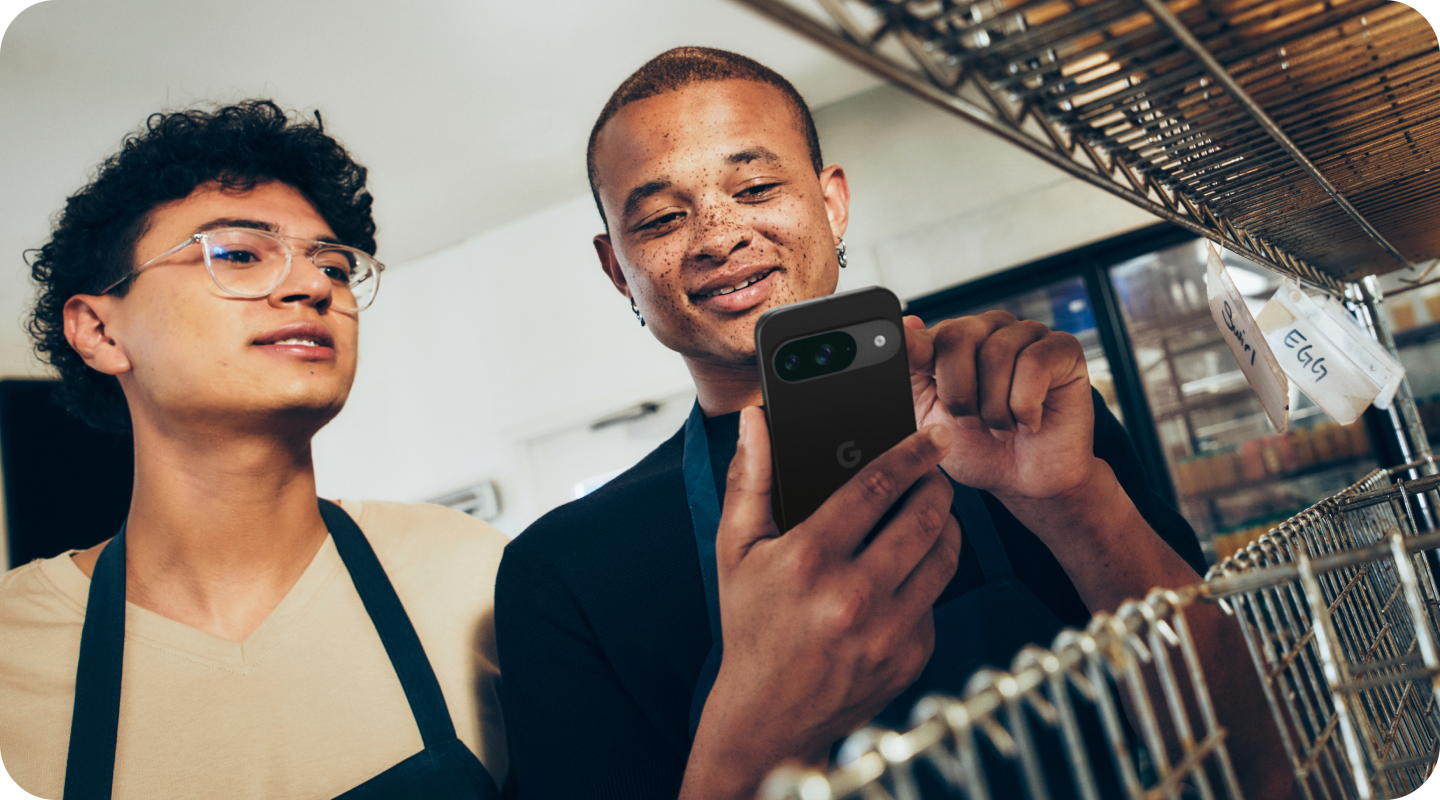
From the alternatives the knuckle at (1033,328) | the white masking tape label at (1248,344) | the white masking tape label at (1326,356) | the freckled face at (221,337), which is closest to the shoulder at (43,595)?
the freckled face at (221,337)

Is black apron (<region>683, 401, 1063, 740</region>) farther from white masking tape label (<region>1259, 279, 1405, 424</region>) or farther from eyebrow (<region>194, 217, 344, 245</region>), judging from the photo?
eyebrow (<region>194, 217, 344, 245</region>)

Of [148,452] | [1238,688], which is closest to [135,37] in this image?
[148,452]

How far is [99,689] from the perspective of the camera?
0.78 metres

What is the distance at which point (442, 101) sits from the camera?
8.81 feet

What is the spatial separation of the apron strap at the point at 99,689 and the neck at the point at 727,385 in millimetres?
683

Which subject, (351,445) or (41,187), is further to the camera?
(351,445)

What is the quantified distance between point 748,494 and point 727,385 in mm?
354

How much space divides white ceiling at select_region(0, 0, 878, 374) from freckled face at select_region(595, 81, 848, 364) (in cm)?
183

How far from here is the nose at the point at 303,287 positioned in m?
0.92

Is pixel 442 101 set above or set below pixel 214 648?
above

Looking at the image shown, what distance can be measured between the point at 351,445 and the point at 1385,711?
4026 millimetres

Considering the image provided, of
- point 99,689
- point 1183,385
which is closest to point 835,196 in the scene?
point 99,689

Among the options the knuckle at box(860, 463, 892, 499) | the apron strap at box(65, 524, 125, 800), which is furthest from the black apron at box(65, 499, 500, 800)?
the knuckle at box(860, 463, 892, 499)

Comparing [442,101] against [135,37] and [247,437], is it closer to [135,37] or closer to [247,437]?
[135,37]
